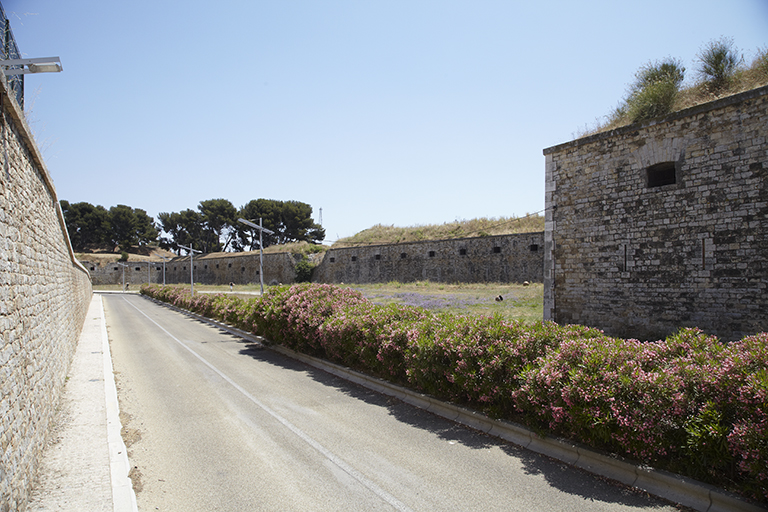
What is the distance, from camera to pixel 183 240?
8844cm

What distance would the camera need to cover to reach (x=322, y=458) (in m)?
4.94

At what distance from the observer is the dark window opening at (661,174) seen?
1088 cm

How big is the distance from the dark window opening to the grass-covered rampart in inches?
287

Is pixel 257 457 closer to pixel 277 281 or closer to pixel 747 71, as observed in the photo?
pixel 747 71

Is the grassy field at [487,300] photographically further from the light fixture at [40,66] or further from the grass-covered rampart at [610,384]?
the light fixture at [40,66]

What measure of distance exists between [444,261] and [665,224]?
24.0 meters

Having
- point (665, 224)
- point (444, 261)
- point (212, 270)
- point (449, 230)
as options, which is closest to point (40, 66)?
point (665, 224)

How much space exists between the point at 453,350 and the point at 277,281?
4630 centimetres

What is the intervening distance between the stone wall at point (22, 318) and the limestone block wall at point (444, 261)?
26.8 meters

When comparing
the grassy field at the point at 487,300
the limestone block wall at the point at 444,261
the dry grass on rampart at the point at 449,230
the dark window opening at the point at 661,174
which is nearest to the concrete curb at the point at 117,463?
the grassy field at the point at 487,300

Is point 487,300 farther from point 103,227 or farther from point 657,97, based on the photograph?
point 103,227

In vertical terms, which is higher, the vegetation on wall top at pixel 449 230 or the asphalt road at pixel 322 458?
the vegetation on wall top at pixel 449 230

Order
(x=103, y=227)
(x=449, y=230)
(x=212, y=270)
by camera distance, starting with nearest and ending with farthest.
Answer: (x=449, y=230) < (x=212, y=270) < (x=103, y=227)

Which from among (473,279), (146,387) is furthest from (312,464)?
(473,279)
